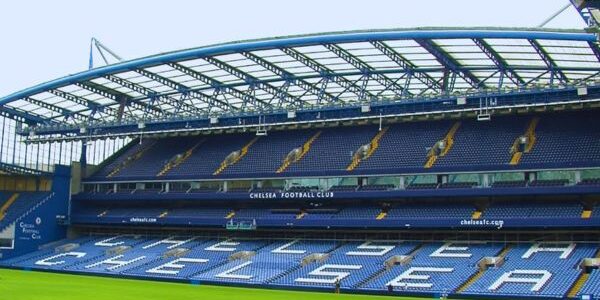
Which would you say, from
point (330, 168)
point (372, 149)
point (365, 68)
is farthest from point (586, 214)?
point (330, 168)

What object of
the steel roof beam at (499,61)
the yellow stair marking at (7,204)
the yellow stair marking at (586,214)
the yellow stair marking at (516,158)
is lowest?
the yellow stair marking at (586,214)

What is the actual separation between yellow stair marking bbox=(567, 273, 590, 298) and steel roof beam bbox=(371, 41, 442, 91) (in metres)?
18.0

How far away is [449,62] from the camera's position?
166 feet

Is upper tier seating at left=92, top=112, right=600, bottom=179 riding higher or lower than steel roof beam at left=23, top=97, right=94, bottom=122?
lower

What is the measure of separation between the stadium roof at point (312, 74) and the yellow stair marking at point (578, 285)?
484 inches

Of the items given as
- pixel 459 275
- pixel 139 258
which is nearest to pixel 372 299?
pixel 459 275

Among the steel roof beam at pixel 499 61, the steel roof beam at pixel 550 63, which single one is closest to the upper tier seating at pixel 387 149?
the steel roof beam at pixel 550 63

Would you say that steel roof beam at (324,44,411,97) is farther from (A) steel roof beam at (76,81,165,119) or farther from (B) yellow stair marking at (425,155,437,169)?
(A) steel roof beam at (76,81,165,119)

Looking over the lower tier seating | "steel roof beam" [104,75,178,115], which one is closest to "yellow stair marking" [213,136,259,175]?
the lower tier seating

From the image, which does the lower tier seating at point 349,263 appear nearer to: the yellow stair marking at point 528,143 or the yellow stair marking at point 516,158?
the yellow stair marking at point 516,158

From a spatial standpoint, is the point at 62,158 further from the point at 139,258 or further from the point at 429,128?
the point at 429,128

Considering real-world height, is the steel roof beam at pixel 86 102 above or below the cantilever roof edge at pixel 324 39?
below

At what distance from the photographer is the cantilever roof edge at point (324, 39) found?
140ft

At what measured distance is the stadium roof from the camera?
152ft
